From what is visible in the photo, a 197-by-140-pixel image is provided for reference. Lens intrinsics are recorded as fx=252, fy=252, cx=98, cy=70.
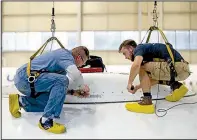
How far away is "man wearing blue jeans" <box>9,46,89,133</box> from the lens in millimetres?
1745

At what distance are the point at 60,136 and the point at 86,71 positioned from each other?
111cm

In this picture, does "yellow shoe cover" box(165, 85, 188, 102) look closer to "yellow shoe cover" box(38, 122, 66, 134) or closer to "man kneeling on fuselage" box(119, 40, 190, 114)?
"man kneeling on fuselage" box(119, 40, 190, 114)

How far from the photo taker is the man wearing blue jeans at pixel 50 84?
5.73ft

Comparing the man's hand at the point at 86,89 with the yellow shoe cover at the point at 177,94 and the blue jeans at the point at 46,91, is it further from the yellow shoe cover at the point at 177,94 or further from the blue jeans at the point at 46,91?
the yellow shoe cover at the point at 177,94

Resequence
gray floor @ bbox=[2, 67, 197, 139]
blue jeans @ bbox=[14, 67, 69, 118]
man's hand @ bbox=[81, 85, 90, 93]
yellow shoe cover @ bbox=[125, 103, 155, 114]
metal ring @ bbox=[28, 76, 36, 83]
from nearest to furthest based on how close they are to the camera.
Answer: gray floor @ bbox=[2, 67, 197, 139], blue jeans @ bbox=[14, 67, 69, 118], metal ring @ bbox=[28, 76, 36, 83], yellow shoe cover @ bbox=[125, 103, 155, 114], man's hand @ bbox=[81, 85, 90, 93]

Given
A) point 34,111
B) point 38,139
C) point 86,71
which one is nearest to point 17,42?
point 86,71

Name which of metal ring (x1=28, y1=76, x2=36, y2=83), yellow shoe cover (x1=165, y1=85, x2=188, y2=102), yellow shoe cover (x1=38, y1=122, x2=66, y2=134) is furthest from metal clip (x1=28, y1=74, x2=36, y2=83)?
yellow shoe cover (x1=165, y1=85, x2=188, y2=102)

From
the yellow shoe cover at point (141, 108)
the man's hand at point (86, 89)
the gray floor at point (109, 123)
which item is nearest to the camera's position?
the gray floor at point (109, 123)

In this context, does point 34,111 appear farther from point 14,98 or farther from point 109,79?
point 109,79

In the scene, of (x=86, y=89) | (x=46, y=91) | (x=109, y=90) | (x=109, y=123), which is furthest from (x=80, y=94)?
(x=109, y=123)

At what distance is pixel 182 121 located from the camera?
1.88 meters

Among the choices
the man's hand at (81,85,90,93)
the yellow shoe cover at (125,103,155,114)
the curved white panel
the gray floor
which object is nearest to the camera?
the gray floor

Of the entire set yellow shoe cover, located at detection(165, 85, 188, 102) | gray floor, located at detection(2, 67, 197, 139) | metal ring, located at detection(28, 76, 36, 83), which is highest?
metal ring, located at detection(28, 76, 36, 83)

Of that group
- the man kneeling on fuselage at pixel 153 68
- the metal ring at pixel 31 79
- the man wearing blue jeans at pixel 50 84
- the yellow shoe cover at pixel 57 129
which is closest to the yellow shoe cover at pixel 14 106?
the man wearing blue jeans at pixel 50 84
